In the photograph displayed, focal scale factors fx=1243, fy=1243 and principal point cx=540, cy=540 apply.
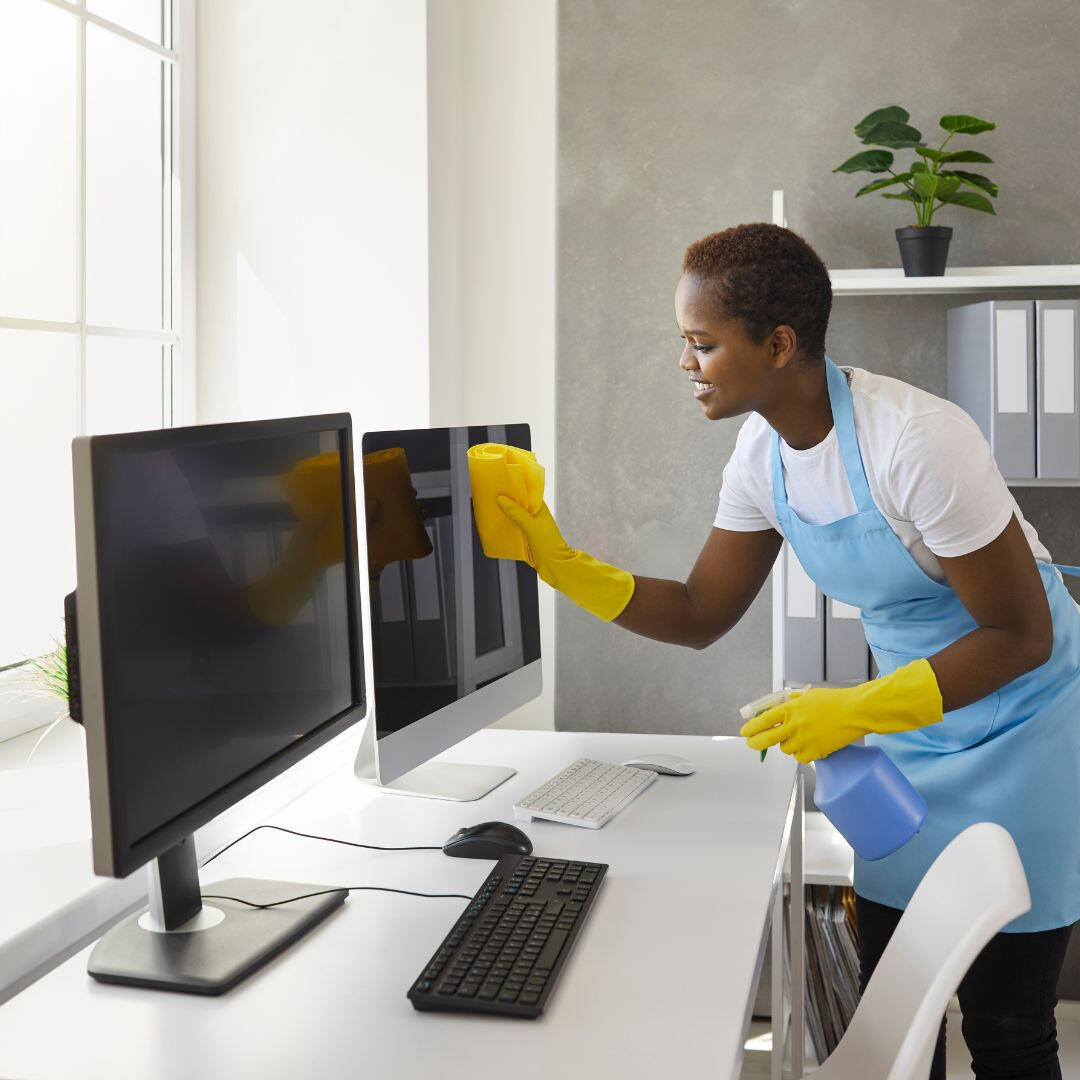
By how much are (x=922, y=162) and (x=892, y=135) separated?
0.28ft

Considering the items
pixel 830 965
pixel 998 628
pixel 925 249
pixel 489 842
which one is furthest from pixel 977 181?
pixel 489 842

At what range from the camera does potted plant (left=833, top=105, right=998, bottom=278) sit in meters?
2.23

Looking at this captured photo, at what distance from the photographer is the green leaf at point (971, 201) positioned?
2242 mm

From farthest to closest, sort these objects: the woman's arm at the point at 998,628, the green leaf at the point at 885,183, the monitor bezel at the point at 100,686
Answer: the green leaf at the point at 885,183, the woman's arm at the point at 998,628, the monitor bezel at the point at 100,686

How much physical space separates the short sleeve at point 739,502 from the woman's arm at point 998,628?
0.36 meters

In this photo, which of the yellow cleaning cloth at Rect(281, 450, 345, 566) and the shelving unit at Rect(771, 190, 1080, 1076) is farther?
the shelving unit at Rect(771, 190, 1080, 1076)

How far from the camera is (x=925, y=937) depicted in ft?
4.11

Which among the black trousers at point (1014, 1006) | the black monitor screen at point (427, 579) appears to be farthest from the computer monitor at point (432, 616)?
the black trousers at point (1014, 1006)

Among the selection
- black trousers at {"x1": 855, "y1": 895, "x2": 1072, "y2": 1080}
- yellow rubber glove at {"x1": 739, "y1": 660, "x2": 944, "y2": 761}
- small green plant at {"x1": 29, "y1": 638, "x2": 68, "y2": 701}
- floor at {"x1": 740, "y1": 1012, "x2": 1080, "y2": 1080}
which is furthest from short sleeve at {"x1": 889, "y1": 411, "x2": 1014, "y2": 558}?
floor at {"x1": 740, "y1": 1012, "x2": 1080, "y2": 1080}

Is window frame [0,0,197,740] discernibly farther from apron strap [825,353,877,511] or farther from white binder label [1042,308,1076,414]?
white binder label [1042,308,1076,414]

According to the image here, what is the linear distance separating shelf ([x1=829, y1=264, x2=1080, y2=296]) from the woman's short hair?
655 mm

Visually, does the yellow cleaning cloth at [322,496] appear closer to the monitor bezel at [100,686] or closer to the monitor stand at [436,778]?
the monitor bezel at [100,686]

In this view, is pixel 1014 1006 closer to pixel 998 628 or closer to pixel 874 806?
pixel 874 806

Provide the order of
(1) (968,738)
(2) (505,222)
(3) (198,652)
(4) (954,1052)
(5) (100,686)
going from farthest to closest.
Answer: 1. (2) (505,222)
2. (4) (954,1052)
3. (1) (968,738)
4. (3) (198,652)
5. (5) (100,686)
